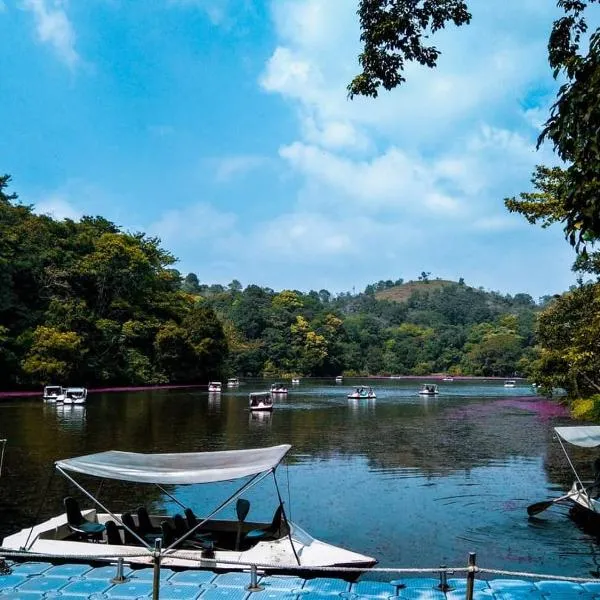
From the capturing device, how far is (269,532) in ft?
45.1

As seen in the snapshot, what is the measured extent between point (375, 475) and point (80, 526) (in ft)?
47.9

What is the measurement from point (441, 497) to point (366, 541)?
591 cm

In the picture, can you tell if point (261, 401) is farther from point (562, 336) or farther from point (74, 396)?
point (562, 336)

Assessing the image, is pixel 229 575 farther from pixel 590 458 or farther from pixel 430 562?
pixel 590 458

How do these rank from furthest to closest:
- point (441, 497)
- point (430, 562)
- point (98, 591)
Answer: point (441, 497) → point (430, 562) → point (98, 591)

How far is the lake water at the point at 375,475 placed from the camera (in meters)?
16.7

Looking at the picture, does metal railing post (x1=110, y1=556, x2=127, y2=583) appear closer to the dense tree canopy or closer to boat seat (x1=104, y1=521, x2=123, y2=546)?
boat seat (x1=104, y1=521, x2=123, y2=546)

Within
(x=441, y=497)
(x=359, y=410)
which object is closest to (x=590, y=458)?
(x=441, y=497)

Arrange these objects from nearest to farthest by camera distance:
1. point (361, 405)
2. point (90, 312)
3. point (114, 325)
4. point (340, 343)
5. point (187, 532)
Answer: point (187, 532), point (361, 405), point (90, 312), point (114, 325), point (340, 343)

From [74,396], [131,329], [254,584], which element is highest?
[131,329]

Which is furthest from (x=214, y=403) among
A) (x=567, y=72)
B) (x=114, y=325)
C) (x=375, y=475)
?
(x=567, y=72)

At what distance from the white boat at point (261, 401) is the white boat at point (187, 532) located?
38955 mm

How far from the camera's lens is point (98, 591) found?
401 inches

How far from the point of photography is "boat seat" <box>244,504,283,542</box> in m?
13.4
